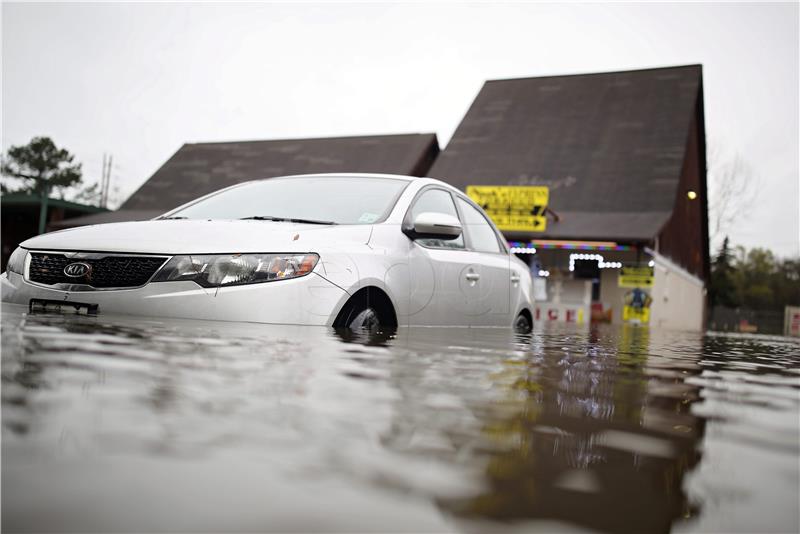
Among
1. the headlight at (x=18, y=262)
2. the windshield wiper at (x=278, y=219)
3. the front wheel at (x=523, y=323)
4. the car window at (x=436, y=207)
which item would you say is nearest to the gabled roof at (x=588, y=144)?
the front wheel at (x=523, y=323)

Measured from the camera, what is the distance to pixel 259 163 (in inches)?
1205

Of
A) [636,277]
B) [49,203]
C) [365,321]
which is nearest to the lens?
[365,321]

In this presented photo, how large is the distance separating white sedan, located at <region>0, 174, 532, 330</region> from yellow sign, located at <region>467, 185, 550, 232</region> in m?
17.3

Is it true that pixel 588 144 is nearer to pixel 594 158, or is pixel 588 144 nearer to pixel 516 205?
pixel 594 158

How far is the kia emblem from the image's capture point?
4.07m

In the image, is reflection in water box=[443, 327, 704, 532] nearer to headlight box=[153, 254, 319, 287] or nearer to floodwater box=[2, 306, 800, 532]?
floodwater box=[2, 306, 800, 532]

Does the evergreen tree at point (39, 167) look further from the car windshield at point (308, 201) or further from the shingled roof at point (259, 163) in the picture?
the car windshield at point (308, 201)

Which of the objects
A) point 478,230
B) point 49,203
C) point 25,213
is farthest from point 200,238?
point 25,213

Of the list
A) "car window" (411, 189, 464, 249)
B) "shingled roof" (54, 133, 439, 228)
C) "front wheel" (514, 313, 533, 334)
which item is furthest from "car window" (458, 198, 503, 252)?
"shingled roof" (54, 133, 439, 228)

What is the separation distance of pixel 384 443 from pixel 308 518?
0.36 metres

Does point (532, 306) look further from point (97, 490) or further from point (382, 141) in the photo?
point (382, 141)

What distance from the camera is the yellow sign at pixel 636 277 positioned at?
23.9 meters

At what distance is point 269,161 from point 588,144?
12.0 m

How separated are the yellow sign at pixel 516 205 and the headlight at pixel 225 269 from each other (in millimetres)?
18786
